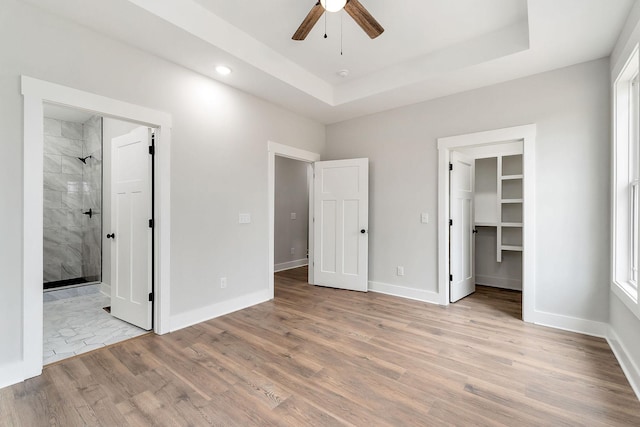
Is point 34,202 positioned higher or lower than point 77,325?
higher

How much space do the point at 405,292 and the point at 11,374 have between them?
12.9 feet

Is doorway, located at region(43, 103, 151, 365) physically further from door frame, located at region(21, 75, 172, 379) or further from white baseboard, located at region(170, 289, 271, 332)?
door frame, located at region(21, 75, 172, 379)

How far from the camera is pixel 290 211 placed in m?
6.59

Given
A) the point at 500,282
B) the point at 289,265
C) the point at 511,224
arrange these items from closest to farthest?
the point at 511,224, the point at 500,282, the point at 289,265

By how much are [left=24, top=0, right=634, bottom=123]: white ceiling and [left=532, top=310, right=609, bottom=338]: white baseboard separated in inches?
100

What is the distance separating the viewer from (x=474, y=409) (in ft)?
6.01

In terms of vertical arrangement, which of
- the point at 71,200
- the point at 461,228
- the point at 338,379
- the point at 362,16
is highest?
the point at 362,16

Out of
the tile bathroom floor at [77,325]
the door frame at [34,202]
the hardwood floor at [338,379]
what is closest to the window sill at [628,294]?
the hardwood floor at [338,379]

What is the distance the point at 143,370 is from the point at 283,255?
4.10 metres

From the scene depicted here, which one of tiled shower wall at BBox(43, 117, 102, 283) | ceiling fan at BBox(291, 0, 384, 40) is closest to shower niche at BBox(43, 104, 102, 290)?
tiled shower wall at BBox(43, 117, 102, 283)

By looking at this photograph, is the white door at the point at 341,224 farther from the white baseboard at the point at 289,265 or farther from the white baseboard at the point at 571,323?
Answer: the white baseboard at the point at 571,323

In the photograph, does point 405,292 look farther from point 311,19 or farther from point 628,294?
point 311,19

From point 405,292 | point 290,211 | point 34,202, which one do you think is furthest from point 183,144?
point 290,211

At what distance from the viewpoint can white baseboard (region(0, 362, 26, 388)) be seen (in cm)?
204
